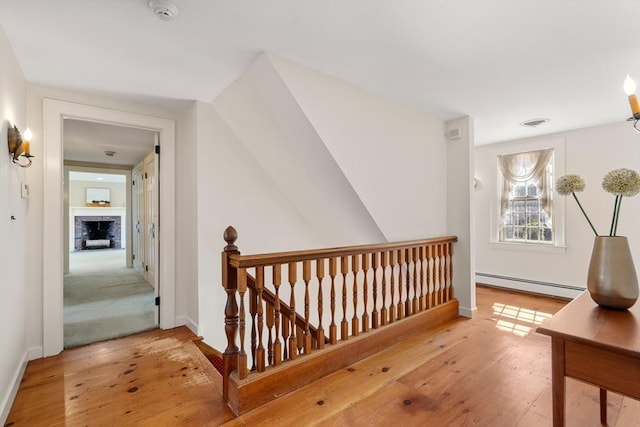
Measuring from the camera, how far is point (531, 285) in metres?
4.31

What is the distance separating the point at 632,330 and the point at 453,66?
6.36ft

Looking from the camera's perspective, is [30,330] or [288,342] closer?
[288,342]

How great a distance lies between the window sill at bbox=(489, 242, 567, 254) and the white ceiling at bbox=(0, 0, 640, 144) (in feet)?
6.91

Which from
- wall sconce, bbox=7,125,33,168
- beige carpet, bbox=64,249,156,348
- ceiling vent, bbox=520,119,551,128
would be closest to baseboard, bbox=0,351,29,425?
beige carpet, bbox=64,249,156,348

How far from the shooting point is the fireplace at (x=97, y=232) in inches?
377

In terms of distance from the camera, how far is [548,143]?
418cm

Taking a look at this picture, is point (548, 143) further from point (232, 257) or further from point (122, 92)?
point (122, 92)

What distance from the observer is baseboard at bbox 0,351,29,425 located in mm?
1632

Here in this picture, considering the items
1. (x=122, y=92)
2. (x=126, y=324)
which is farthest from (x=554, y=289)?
(x=122, y=92)

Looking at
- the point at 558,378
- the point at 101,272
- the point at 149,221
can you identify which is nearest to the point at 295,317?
the point at 558,378

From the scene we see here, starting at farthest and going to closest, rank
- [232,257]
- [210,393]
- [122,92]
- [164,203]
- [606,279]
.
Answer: [164,203], [122,92], [210,393], [232,257], [606,279]

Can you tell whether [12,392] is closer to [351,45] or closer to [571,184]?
[351,45]

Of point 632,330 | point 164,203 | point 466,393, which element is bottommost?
point 466,393

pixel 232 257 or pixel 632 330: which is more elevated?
pixel 232 257
